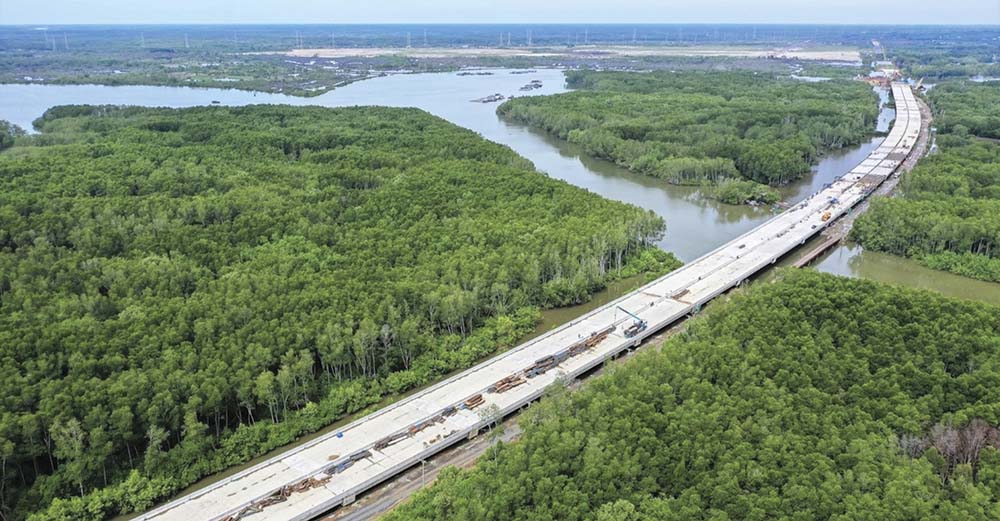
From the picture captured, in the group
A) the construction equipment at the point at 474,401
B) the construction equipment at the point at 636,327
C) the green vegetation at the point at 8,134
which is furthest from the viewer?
the green vegetation at the point at 8,134

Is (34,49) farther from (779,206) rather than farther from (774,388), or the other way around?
(774,388)

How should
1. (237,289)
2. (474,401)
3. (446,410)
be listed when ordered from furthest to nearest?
(237,289)
(474,401)
(446,410)

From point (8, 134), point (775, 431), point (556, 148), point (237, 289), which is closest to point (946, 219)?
point (775, 431)

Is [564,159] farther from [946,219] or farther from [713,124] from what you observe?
[946,219]

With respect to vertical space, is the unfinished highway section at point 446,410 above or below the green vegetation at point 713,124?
below

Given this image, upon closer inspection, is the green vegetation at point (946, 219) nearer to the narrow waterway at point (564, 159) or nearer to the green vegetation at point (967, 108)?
the narrow waterway at point (564, 159)

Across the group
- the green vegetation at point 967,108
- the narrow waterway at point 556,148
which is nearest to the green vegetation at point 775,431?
the narrow waterway at point 556,148

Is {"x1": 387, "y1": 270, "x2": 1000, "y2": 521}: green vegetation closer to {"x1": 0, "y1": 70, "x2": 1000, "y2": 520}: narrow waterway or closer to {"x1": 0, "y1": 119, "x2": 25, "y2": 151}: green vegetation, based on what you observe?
{"x1": 0, "y1": 70, "x2": 1000, "y2": 520}: narrow waterway

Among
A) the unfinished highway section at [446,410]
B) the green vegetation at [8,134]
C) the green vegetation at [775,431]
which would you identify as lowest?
the unfinished highway section at [446,410]
